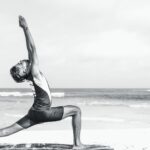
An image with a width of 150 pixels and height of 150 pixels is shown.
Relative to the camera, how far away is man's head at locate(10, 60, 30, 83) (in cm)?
648

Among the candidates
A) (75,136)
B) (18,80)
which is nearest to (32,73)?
(18,80)

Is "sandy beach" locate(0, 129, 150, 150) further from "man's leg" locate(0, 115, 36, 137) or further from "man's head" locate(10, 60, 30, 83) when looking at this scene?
"man's head" locate(10, 60, 30, 83)

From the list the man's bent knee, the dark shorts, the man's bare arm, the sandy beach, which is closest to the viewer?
the man's bare arm

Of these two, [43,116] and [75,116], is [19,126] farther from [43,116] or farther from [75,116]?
[75,116]

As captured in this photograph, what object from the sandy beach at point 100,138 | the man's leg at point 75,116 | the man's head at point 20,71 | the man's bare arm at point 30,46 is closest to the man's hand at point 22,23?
the man's bare arm at point 30,46

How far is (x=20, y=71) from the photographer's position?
21.3 feet

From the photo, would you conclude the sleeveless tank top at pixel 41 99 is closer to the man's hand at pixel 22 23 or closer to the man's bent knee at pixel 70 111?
the man's bent knee at pixel 70 111

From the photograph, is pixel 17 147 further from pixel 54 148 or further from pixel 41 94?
pixel 41 94

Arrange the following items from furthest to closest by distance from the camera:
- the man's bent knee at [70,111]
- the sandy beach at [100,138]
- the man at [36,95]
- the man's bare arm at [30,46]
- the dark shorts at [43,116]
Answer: the sandy beach at [100,138] → the man's bent knee at [70,111] → the dark shorts at [43,116] → the man at [36,95] → the man's bare arm at [30,46]

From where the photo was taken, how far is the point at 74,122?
686 centimetres

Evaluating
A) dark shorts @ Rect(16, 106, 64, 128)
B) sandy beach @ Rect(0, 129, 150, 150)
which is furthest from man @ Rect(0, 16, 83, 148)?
sandy beach @ Rect(0, 129, 150, 150)

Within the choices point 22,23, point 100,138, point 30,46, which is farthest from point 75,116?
point 100,138

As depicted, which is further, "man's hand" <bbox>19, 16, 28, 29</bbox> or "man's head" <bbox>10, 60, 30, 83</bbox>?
"man's head" <bbox>10, 60, 30, 83</bbox>

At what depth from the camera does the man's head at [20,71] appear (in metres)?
6.48
